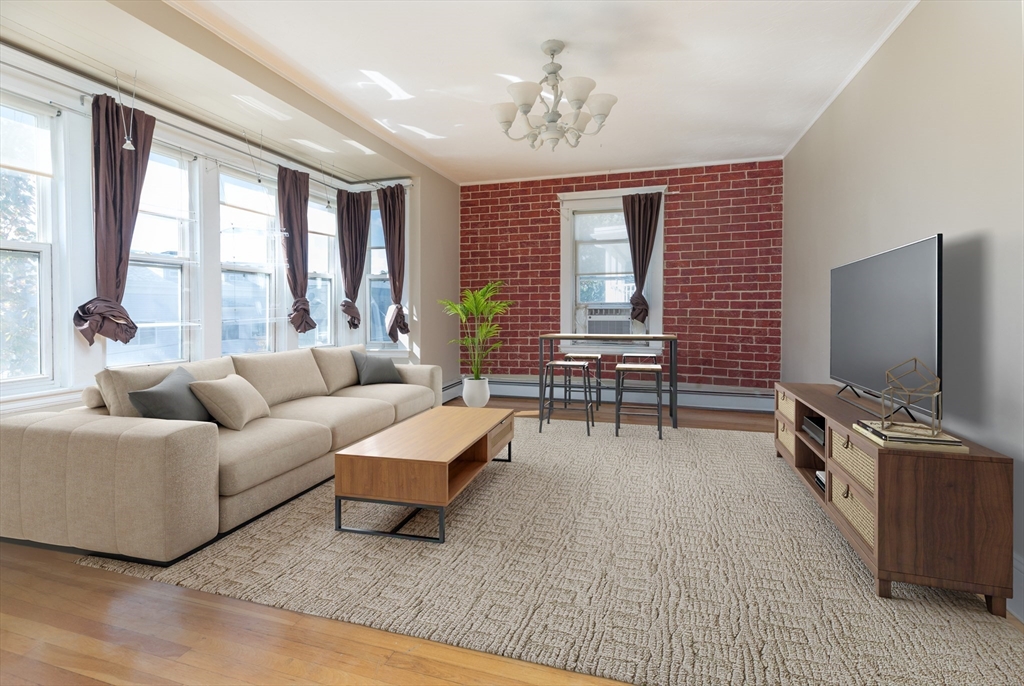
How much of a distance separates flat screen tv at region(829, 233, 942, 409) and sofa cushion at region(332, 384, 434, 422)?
3.24m

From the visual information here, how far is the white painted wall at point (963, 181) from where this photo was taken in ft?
6.48

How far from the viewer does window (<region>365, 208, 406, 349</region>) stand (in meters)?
6.06

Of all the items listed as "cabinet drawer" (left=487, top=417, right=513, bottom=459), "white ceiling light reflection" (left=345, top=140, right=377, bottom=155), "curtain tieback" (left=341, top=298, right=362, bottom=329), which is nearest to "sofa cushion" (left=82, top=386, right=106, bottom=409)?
"cabinet drawer" (left=487, top=417, right=513, bottom=459)

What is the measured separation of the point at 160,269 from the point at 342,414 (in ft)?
5.90

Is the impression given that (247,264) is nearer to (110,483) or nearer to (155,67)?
(155,67)

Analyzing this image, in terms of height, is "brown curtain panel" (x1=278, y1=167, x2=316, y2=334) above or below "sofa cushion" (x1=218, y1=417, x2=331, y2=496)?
above

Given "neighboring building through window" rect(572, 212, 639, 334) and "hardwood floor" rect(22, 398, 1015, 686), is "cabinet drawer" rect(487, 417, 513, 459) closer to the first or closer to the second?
"hardwood floor" rect(22, 398, 1015, 686)

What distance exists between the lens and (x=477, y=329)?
21.2 feet

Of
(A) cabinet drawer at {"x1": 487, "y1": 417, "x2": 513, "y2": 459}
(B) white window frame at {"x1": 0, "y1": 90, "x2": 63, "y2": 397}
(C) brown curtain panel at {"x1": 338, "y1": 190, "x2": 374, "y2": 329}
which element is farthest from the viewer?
(C) brown curtain panel at {"x1": 338, "y1": 190, "x2": 374, "y2": 329}

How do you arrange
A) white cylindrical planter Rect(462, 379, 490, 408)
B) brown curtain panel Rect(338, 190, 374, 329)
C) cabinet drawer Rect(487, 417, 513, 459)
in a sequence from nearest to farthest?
cabinet drawer Rect(487, 417, 513, 459) < brown curtain panel Rect(338, 190, 374, 329) < white cylindrical planter Rect(462, 379, 490, 408)

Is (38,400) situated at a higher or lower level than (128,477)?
higher

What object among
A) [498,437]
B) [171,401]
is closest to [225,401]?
[171,401]

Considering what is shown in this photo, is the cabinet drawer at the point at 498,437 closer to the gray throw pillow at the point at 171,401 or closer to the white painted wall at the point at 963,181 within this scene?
the gray throw pillow at the point at 171,401

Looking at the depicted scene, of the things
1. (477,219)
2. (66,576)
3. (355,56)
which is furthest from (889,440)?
(477,219)
